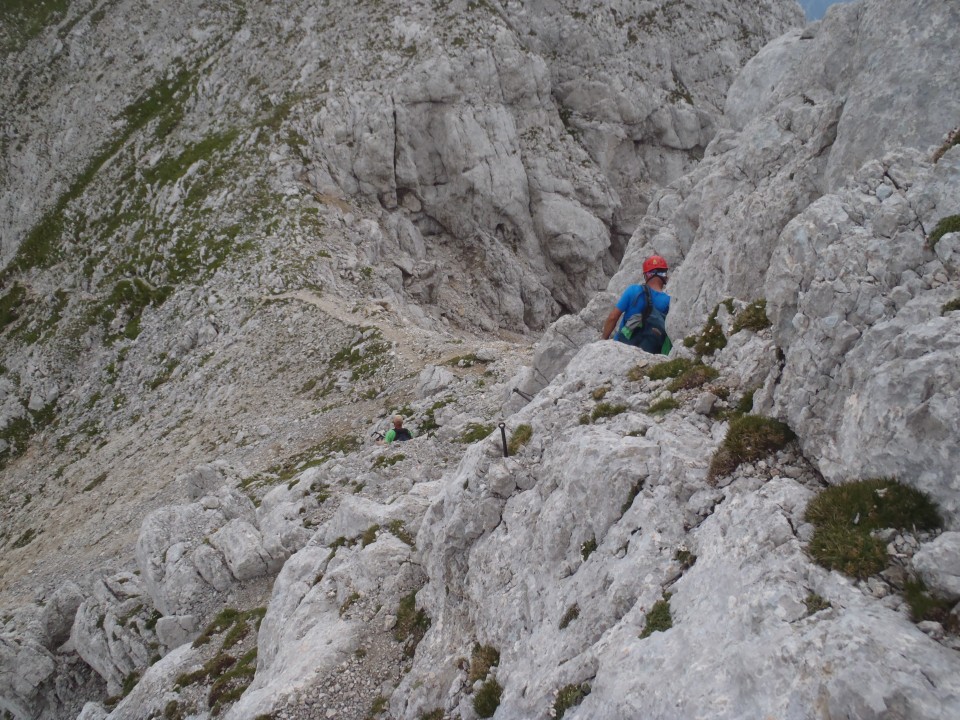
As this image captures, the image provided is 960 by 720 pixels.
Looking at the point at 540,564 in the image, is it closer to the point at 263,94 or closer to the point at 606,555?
the point at 606,555

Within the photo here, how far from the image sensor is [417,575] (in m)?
15.7

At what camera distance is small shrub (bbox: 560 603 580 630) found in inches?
386

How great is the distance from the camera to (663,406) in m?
12.3

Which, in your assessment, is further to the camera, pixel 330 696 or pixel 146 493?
pixel 146 493

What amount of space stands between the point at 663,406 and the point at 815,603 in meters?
5.78

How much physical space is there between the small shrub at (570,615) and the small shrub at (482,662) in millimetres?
1711

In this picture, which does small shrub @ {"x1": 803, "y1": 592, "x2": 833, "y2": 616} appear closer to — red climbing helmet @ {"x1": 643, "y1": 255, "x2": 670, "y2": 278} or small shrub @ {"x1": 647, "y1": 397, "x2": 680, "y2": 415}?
small shrub @ {"x1": 647, "y1": 397, "x2": 680, "y2": 415}

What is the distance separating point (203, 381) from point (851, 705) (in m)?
43.2

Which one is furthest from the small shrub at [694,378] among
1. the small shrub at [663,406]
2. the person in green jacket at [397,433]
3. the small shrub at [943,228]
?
the person in green jacket at [397,433]

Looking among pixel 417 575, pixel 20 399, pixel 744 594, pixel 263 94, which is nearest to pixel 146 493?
pixel 20 399

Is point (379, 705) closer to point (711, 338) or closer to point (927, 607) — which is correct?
point (927, 607)

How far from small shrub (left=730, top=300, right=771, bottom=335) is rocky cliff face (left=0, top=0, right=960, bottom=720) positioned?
7cm

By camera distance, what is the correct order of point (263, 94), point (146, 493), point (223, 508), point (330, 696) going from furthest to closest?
point (263, 94) < point (146, 493) < point (223, 508) < point (330, 696)

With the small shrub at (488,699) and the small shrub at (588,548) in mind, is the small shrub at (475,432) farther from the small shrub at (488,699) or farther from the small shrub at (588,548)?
the small shrub at (488,699)
